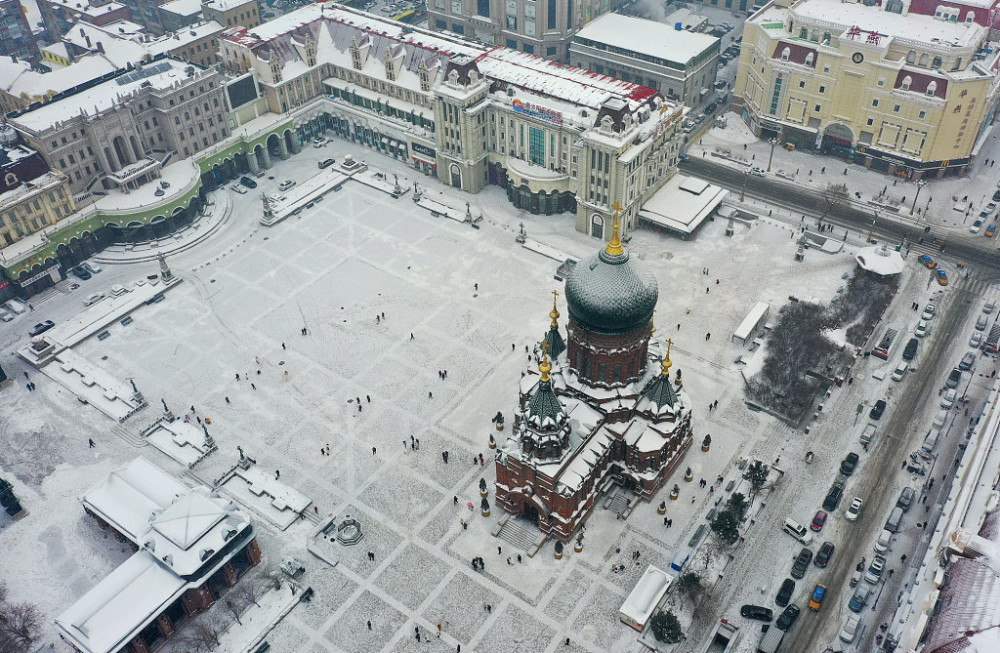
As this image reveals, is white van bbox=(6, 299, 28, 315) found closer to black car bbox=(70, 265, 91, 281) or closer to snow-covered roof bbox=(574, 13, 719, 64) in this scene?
black car bbox=(70, 265, 91, 281)

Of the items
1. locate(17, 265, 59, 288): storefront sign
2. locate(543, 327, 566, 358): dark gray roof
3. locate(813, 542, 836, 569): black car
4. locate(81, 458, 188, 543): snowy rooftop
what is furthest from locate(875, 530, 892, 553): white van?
locate(17, 265, 59, 288): storefront sign

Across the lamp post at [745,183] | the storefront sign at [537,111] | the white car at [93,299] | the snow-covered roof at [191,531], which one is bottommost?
the white car at [93,299]

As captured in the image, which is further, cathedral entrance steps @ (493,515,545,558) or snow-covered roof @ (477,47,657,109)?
snow-covered roof @ (477,47,657,109)

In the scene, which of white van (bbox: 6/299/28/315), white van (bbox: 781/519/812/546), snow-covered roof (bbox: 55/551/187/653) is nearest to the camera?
snow-covered roof (bbox: 55/551/187/653)

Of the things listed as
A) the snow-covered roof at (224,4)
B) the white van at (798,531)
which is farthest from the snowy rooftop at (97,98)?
the white van at (798,531)

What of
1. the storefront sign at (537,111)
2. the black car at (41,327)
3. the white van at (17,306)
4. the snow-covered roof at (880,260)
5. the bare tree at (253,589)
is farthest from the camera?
the storefront sign at (537,111)

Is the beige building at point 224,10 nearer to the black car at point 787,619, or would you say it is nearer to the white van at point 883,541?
the black car at point 787,619

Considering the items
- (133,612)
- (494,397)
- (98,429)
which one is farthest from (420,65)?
(133,612)
